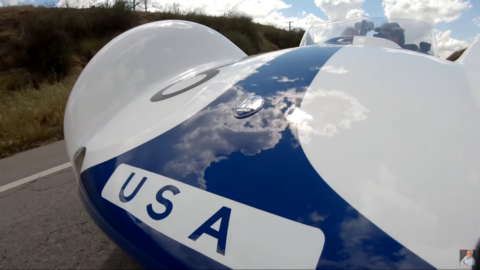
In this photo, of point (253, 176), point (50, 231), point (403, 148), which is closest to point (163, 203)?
point (253, 176)

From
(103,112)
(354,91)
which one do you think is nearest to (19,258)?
(103,112)

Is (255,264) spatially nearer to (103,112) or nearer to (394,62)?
(394,62)

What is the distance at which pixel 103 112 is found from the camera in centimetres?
198

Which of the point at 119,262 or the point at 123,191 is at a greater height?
the point at 123,191

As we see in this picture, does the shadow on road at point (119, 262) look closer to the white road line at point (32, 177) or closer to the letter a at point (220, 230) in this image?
the letter a at point (220, 230)

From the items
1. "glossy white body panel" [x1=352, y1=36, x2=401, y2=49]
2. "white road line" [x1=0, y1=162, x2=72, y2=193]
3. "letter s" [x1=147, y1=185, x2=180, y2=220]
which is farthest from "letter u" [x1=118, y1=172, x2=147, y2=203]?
"white road line" [x1=0, y1=162, x2=72, y2=193]

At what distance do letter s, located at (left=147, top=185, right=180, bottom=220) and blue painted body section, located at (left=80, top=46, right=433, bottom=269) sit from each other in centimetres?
5

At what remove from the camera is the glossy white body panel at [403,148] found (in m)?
0.98

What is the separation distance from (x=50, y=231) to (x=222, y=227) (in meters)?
1.69

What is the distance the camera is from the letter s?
118cm

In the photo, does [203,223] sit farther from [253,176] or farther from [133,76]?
[133,76]

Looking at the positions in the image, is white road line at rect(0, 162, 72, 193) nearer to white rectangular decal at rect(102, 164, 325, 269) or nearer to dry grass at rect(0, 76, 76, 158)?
dry grass at rect(0, 76, 76, 158)

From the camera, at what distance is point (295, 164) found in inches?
46.9

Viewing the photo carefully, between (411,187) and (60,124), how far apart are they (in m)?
5.12
